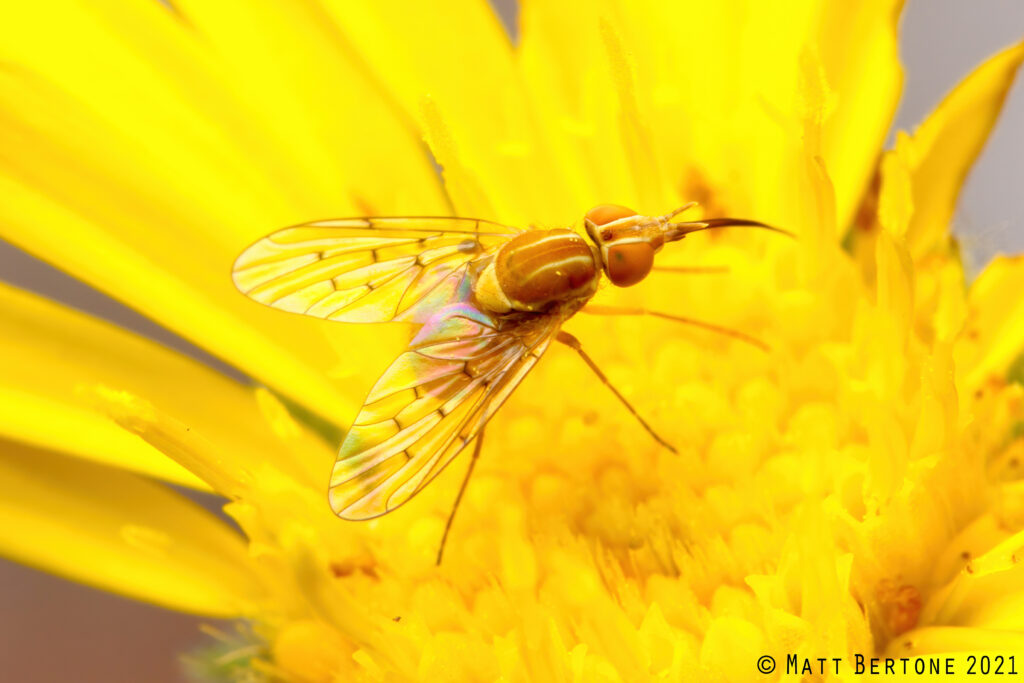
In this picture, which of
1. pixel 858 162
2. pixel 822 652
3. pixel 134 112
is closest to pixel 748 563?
pixel 822 652

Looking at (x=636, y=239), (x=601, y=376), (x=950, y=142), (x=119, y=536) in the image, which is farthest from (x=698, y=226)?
(x=119, y=536)

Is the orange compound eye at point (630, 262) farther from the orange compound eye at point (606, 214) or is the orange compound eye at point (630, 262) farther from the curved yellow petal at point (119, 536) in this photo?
the curved yellow petal at point (119, 536)

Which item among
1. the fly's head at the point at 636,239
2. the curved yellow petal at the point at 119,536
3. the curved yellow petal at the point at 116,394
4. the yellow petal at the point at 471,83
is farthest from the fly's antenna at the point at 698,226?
the curved yellow petal at the point at 119,536

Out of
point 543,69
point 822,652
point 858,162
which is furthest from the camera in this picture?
point 543,69

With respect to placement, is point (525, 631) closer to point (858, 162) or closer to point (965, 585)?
point (965, 585)

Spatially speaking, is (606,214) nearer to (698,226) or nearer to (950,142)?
(698,226)

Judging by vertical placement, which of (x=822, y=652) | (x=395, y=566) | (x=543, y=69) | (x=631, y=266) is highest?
(x=543, y=69)

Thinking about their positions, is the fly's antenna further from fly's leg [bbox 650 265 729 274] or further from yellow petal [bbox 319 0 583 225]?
yellow petal [bbox 319 0 583 225]
